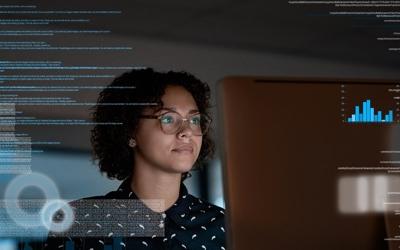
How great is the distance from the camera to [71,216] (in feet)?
4.31

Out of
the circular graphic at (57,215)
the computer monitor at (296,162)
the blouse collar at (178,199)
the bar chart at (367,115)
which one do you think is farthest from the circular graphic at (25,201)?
the bar chart at (367,115)

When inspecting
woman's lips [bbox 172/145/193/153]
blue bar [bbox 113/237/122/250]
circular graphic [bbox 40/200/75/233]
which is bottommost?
blue bar [bbox 113/237/122/250]

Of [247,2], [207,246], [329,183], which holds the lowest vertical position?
[207,246]

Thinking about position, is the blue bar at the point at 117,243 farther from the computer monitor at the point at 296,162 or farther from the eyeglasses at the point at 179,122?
the computer monitor at the point at 296,162

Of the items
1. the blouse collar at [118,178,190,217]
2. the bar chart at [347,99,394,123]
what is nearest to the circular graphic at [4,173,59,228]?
the blouse collar at [118,178,190,217]

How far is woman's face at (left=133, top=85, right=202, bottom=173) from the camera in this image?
4.35 ft

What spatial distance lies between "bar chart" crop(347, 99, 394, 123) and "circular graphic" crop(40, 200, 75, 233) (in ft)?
1.61

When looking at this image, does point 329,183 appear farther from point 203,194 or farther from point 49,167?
point 49,167

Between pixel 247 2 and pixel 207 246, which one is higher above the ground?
pixel 247 2

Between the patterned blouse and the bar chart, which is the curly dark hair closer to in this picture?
the patterned blouse

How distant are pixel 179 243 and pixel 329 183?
357 mm

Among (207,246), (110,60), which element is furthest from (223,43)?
(207,246)

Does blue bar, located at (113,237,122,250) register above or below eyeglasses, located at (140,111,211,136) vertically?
below

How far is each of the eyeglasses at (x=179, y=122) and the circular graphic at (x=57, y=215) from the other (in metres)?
0.20
